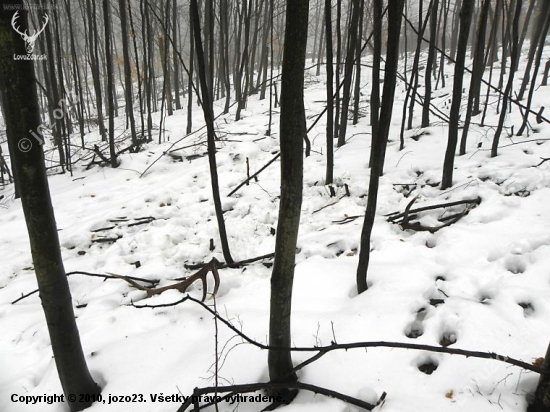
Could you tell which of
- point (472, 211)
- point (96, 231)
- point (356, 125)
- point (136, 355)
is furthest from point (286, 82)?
point (356, 125)

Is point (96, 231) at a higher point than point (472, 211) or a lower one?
lower

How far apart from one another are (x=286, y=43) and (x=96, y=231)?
10.6 feet

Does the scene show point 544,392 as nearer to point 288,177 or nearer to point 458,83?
point 288,177

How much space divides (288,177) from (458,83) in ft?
8.65

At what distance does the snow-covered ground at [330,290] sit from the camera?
5.14ft

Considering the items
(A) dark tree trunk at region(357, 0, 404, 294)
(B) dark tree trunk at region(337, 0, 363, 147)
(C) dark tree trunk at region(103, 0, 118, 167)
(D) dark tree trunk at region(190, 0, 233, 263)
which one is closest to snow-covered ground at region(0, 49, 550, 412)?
(A) dark tree trunk at region(357, 0, 404, 294)

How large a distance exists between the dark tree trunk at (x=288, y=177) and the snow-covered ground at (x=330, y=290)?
0.32m

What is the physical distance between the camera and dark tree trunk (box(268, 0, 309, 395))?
102cm

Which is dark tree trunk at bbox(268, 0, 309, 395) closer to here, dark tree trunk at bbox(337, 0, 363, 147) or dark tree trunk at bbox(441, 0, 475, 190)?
A: dark tree trunk at bbox(337, 0, 363, 147)

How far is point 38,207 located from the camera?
4.15ft

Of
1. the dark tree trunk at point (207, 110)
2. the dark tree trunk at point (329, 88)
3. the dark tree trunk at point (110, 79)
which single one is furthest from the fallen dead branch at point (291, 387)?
the dark tree trunk at point (110, 79)

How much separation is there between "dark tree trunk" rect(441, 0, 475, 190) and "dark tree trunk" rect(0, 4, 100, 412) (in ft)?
9.14

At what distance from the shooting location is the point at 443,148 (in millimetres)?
4406

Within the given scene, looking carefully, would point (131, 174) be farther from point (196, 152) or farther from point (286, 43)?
point (286, 43)
